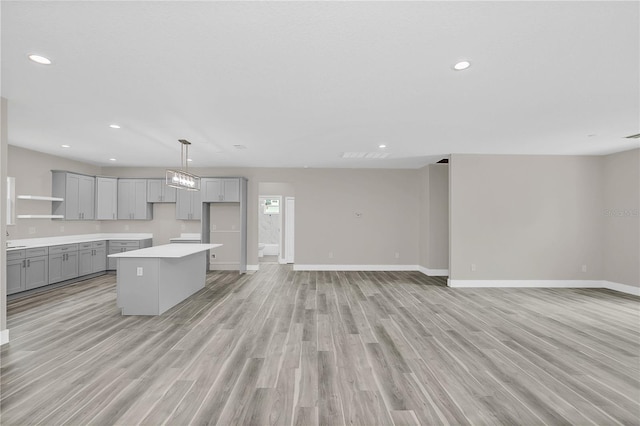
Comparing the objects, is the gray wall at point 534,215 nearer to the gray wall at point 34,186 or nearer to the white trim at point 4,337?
the white trim at point 4,337

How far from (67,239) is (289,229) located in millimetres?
5390

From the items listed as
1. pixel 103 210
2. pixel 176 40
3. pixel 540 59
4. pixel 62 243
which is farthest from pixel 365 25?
pixel 103 210

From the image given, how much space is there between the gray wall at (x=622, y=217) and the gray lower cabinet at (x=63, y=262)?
10848 mm

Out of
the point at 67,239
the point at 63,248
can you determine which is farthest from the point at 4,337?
the point at 67,239

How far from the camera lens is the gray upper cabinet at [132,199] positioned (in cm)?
733

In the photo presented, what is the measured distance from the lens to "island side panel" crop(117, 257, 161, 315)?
4074 millimetres

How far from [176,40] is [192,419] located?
2657 mm

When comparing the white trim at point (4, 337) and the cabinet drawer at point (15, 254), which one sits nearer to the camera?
the white trim at point (4, 337)

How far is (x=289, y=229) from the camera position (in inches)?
366

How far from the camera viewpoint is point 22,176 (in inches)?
219

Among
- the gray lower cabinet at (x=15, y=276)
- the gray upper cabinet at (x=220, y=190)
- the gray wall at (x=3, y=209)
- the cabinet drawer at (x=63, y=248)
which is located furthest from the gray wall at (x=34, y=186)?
the gray wall at (x=3, y=209)

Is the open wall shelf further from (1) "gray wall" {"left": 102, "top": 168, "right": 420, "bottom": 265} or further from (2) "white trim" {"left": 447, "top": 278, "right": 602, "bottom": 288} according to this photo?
(2) "white trim" {"left": 447, "top": 278, "right": 602, "bottom": 288}

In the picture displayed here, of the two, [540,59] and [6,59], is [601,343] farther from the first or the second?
[6,59]

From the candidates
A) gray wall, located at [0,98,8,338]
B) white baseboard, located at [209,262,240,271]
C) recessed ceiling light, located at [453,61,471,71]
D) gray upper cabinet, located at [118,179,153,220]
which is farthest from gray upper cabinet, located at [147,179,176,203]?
recessed ceiling light, located at [453,61,471,71]
